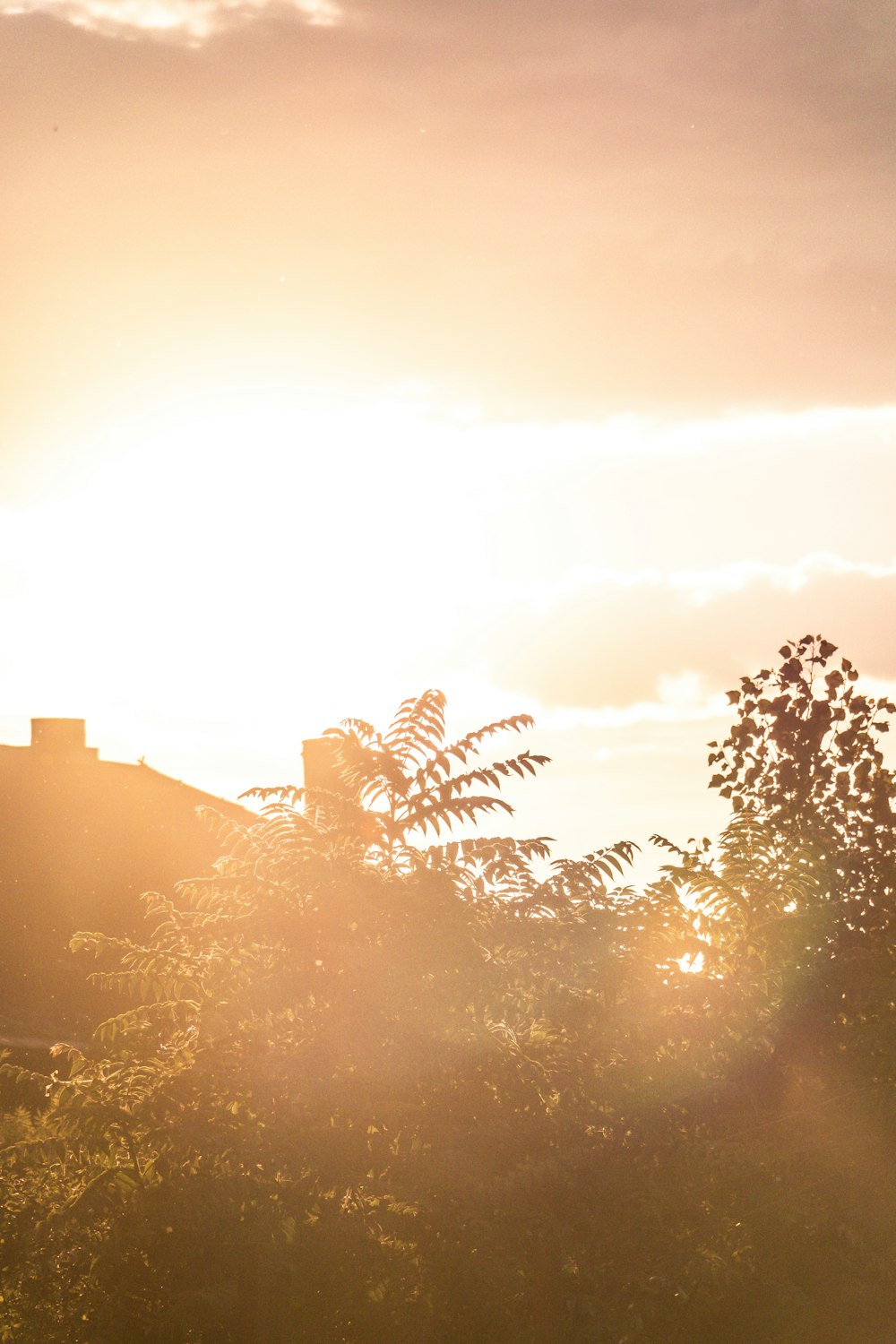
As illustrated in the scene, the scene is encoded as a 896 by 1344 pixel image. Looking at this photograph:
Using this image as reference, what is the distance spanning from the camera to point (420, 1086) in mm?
10344

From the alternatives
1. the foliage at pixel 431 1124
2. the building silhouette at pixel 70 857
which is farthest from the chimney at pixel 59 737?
the foliage at pixel 431 1124

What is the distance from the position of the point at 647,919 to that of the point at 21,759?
18024 mm

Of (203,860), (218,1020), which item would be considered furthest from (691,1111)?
(203,860)

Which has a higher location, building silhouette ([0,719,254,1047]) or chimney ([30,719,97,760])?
chimney ([30,719,97,760])

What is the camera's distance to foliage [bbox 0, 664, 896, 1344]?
9.58 m

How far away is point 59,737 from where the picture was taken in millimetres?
27156

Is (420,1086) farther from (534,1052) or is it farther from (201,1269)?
(201,1269)

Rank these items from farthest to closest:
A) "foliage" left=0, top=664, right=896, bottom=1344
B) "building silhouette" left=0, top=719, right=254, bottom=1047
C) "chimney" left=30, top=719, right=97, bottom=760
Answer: "chimney" left=30, top=719, right=97, bottom=760
"building silhouette" left=0, top=719, right=254, bottom=1047
"foliage" left=0, top=664, right=896, bottom=1344

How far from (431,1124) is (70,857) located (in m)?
16.3

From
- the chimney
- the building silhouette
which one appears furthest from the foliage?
the chimney

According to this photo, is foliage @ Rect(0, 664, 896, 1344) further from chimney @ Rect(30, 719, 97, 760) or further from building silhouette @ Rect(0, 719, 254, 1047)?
chimney @ Rect(30, 719, 97, 760)

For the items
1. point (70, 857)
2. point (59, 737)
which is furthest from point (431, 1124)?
point (59, 737)

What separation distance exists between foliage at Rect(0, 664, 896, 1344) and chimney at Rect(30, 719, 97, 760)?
15604 mm

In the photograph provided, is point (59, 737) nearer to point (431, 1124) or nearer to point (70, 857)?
point (70, 857)
